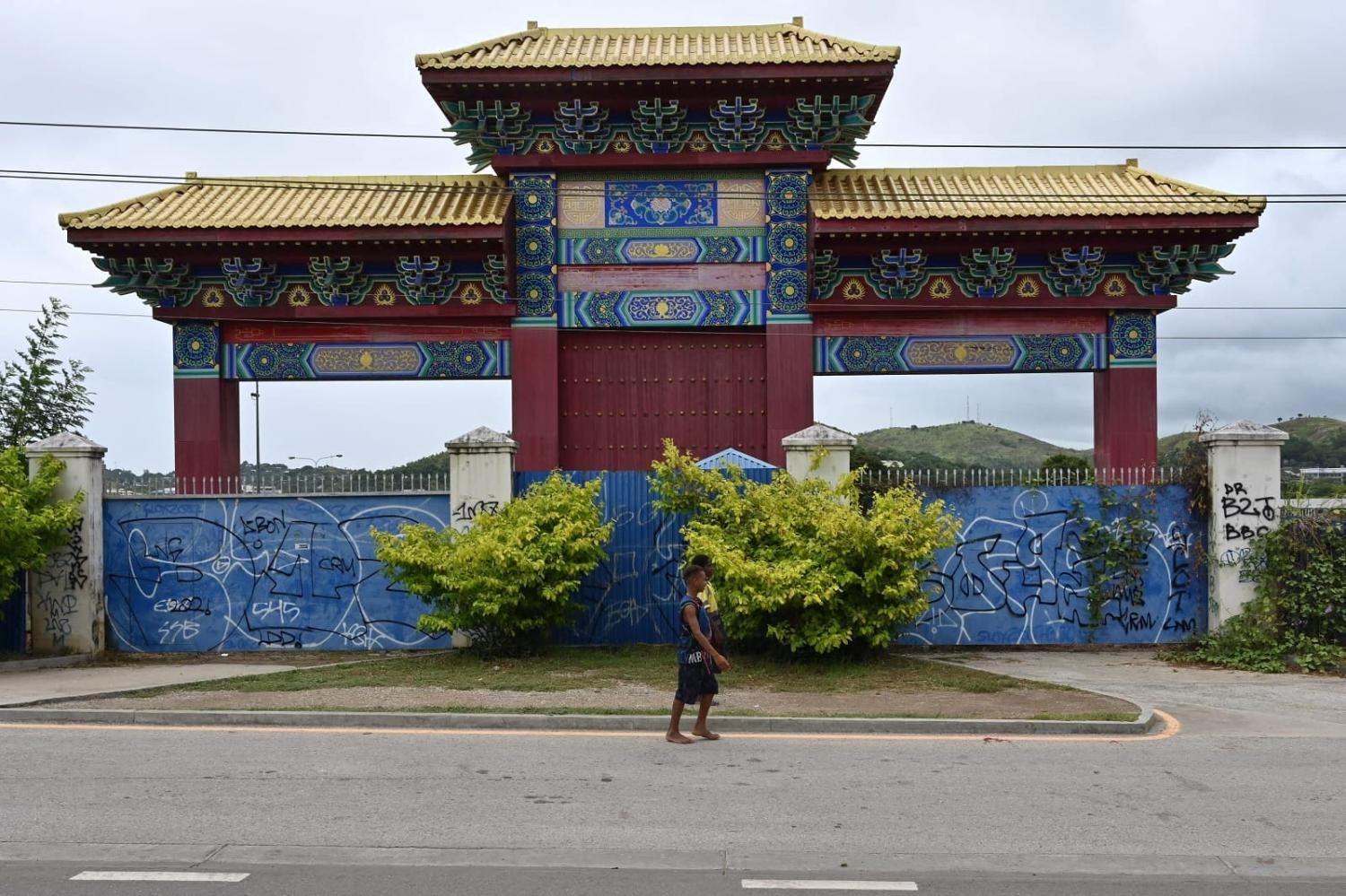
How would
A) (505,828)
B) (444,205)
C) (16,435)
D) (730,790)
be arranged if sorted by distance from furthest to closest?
1. (16,435)
2. (444,205)
3. (730,790)
4. (505,828)

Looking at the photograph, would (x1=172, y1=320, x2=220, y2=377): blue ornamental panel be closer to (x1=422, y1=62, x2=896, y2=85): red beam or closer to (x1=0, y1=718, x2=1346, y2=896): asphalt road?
(x1=422, y1=62, x2=896, y2=85): red beam

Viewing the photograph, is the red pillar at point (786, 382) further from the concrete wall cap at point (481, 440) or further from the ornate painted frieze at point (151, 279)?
the ornate painted frieze at point (151, 279)

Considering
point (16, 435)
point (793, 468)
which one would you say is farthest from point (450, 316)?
point (16, 435)

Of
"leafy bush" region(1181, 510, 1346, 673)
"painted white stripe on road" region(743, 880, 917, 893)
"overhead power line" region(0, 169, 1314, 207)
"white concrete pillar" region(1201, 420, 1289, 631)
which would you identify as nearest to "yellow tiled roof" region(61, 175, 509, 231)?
"overhead power line" region(0, 169, 1314, 207)

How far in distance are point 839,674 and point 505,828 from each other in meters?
6.13

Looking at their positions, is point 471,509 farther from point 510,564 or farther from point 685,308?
point 685,308

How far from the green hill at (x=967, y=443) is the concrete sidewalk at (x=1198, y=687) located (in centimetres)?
4118

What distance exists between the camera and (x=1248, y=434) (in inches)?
559

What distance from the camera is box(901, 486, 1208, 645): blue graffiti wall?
47.8 feet

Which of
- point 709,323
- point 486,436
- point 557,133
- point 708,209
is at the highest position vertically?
point 557,133

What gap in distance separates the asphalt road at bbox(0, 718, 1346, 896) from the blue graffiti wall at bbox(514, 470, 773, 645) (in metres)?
4.49

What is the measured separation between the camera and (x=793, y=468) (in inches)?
555

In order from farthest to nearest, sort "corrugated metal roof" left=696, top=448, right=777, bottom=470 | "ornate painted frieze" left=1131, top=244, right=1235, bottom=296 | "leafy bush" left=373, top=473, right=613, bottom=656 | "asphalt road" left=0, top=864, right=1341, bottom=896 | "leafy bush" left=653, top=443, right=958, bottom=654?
"ornate painted frieze" left=1131, top=244, right=1235, bottom=296 < "corrugated metal roof" left=696, top=448, right=777, bottom=470 < "leafy bush" left=373, top=473, right=613, bottom=656 < "leafy bush" left=653, top=443, right=958, bottom=654 < "asphalt road" left=0, top=864, right=1341, bottom=896

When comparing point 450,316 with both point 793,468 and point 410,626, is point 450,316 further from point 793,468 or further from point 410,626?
point 793,468
